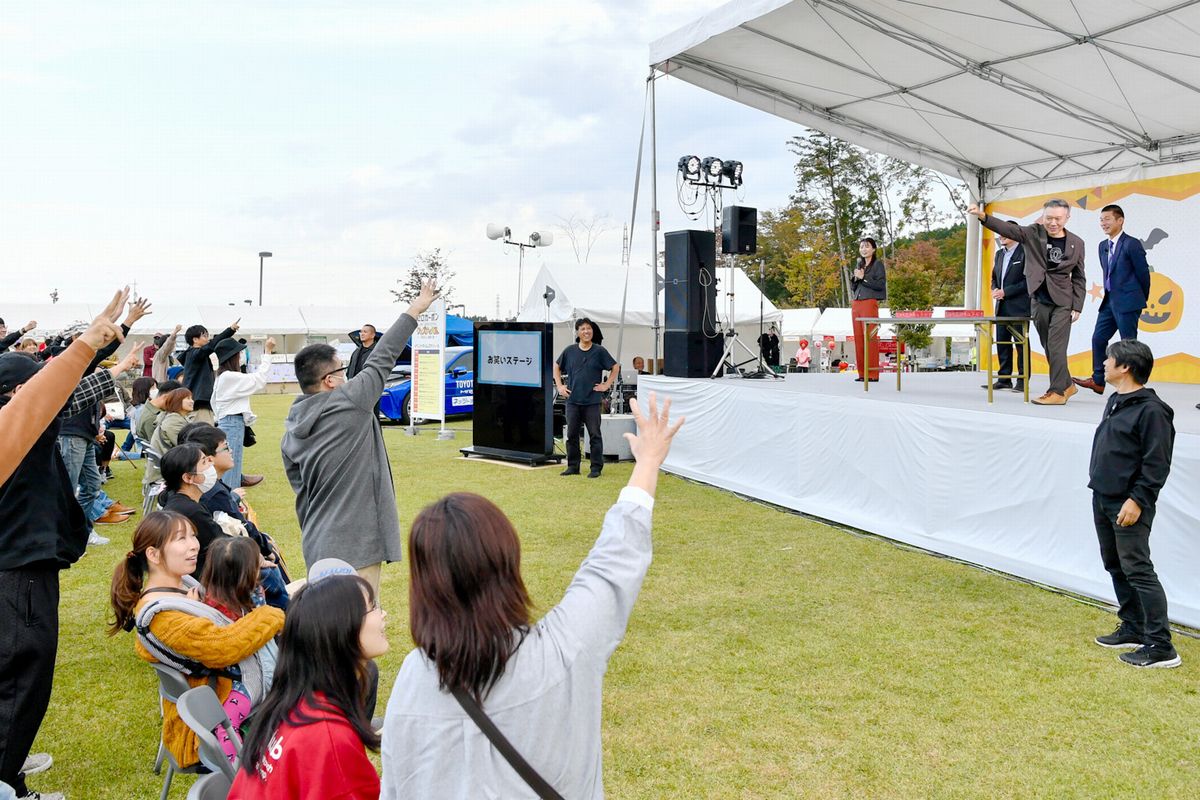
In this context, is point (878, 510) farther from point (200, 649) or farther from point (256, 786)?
point (256, 786)

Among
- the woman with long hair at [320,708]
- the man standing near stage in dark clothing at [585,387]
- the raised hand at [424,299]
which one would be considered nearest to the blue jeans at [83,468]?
the raised hand at [424,299]

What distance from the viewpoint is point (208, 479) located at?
13.6ft

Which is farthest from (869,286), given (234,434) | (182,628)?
(182,628)

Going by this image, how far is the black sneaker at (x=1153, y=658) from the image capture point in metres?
4.21

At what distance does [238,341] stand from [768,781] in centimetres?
717

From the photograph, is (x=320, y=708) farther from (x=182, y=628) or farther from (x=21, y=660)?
(x=21, y=660)

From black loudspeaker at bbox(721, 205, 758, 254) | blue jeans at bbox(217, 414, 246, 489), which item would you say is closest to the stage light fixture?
black loudspeaker at bbox(721, 205, 758, 254)

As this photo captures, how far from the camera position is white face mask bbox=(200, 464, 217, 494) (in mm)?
4086

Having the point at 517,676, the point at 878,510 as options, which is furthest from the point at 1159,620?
the point at 517,676

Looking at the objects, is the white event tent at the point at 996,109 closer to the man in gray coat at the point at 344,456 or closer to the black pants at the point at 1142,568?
the black pants at the point at 1142,568

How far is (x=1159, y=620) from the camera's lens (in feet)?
13.9

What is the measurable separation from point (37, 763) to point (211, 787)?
172cm

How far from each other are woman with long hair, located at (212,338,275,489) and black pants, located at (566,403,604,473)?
134 inches

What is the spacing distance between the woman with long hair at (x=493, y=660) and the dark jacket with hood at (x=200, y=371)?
24.7ft
